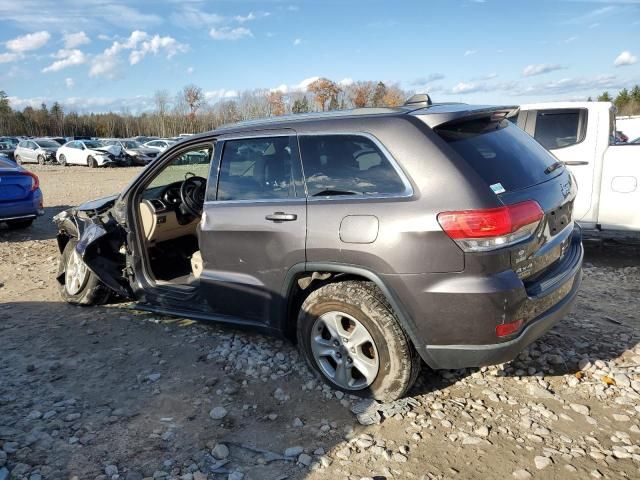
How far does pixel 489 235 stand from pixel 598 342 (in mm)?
2033

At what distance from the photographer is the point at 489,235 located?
2766 mm

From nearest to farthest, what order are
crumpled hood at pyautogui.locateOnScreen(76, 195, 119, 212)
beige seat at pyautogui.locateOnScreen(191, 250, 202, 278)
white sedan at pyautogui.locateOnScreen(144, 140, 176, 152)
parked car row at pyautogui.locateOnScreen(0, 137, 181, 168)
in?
beige seat at pyautogui.locateOnScreen(191, 250, 202, 278)
crumpled hood at pyautogui.locateOnScreen(76, 195, 119, 212)
parked car row at pyautogui.locateOnScreen(0, 137, 181, 168)
white sedan at pyautogui.locateOnScreen(144, 140, 176, 152)

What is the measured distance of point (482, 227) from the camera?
2758 millimetres

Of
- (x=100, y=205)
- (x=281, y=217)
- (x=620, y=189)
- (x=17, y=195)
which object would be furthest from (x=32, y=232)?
(x=620, y=189)

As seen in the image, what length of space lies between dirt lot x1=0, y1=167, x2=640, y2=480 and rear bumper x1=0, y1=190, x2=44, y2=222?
468cm

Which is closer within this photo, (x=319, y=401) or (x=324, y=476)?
(x=324, y=476)

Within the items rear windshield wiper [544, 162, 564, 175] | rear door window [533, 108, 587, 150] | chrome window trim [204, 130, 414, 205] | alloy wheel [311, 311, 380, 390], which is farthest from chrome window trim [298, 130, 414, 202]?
rear door window [533, 108, 587, 150]

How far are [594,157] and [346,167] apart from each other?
15.1 ft

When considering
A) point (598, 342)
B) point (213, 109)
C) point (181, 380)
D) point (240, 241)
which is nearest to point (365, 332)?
point (240, 241)

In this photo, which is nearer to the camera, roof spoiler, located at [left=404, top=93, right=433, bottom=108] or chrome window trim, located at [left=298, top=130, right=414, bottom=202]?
chrome window trim, located at [left=298, top=130, right=414, bottom=202]

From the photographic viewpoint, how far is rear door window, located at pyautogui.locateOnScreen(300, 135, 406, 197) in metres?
3.09

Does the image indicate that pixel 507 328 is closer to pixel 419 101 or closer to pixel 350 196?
pixel 350 196

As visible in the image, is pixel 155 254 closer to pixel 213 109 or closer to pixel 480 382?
pixel 480 382

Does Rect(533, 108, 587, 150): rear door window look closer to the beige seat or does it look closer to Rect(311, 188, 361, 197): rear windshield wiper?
Rect(311, 188, 361, 197): rear windshield wiper
